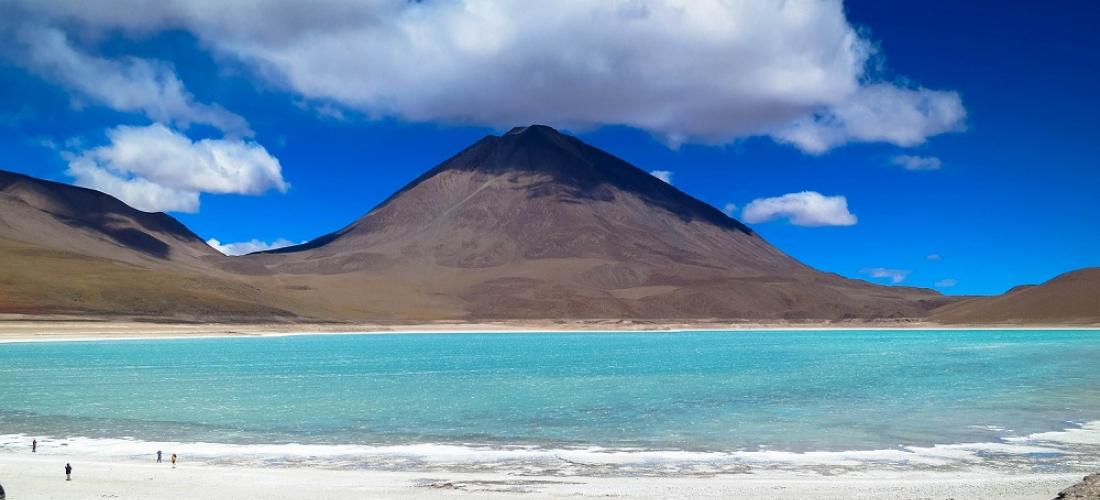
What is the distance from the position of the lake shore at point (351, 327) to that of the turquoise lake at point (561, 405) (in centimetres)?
4157

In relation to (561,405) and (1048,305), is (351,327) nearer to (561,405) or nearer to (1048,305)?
(561,405)

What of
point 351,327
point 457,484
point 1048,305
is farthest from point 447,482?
point 1048,305

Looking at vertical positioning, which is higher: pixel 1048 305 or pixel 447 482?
pixel 1048 305

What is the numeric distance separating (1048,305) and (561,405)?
134 meters

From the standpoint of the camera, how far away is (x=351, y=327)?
428ft

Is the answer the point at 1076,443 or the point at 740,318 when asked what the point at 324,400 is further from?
the point at 740,318

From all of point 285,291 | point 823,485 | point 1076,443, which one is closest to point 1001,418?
point 1076,443

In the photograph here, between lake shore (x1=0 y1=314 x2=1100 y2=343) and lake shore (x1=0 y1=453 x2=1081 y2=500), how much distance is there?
76573 mm

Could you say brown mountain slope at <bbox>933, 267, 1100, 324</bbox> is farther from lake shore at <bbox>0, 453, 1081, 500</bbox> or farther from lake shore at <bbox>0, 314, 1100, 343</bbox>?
lake shore at <bbox>0, 453, 1081, 500</bbox>

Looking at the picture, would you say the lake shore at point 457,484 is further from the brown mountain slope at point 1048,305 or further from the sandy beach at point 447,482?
the brown mountain slope at point 1048,305

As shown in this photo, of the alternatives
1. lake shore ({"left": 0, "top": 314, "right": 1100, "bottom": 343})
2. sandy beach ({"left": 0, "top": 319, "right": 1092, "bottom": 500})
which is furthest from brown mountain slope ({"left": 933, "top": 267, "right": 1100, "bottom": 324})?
sandy beach ({"left": 0, "top": 319, "right": 1092, "bottom": 500})

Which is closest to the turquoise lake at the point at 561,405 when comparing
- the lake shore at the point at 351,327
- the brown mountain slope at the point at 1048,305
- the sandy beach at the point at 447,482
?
the sandy beach at the point at 447,482

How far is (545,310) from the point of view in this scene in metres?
166

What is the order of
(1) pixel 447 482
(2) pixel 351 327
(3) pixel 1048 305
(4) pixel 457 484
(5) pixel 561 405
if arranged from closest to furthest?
(4) pixel 457 484 → (1) pixel 447 482 → (5) pixel 561 405 → (2) pixel 351 327 → (3) pixel 1048 305
